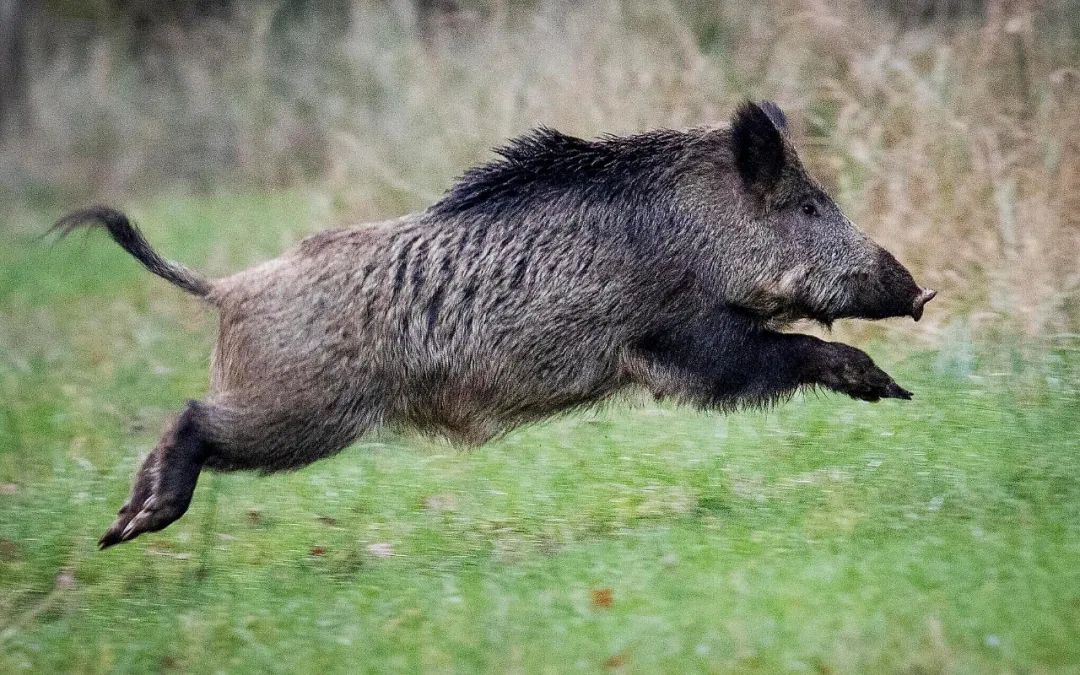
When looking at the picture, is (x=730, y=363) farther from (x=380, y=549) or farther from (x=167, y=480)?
(x=167, y=480)

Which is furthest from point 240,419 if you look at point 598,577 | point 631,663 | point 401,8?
point 401,8

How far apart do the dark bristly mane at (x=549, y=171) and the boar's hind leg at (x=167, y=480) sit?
1154 mm

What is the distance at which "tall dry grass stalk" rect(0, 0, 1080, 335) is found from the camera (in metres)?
6.37

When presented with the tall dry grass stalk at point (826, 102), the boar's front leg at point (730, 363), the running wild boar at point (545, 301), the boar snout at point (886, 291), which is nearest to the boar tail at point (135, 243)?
the running wild boar at point (545, 301)

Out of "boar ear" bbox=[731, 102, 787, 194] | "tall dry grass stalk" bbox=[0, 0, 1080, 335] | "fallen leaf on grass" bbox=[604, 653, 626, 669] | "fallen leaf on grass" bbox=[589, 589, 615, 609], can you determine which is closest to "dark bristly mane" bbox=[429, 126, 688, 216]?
"boar ear" bbox=[731, 102, 787, 194]

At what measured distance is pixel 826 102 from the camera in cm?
781

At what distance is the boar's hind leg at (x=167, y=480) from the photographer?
4.38 m

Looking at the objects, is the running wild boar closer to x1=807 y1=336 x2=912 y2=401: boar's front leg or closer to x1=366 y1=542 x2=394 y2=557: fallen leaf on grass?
x1=807 y1=336 x2=912 y2=401: boar's front leg

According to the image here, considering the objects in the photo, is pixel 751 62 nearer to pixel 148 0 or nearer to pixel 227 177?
pixel 227 177

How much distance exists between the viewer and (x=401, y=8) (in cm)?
1122

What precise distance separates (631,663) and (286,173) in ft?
38.4

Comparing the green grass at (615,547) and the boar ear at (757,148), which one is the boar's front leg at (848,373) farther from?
the boar ear at (757,148)

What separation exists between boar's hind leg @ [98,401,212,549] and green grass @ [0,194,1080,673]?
25 centimetres

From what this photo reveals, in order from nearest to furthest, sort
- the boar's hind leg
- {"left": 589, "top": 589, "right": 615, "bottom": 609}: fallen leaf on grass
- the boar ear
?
1. {"left": 589, "top": 589, "right": 615, "bottom": 609}: fallen leaf on grass
2. the boar's hind leg
3. the boar ear
